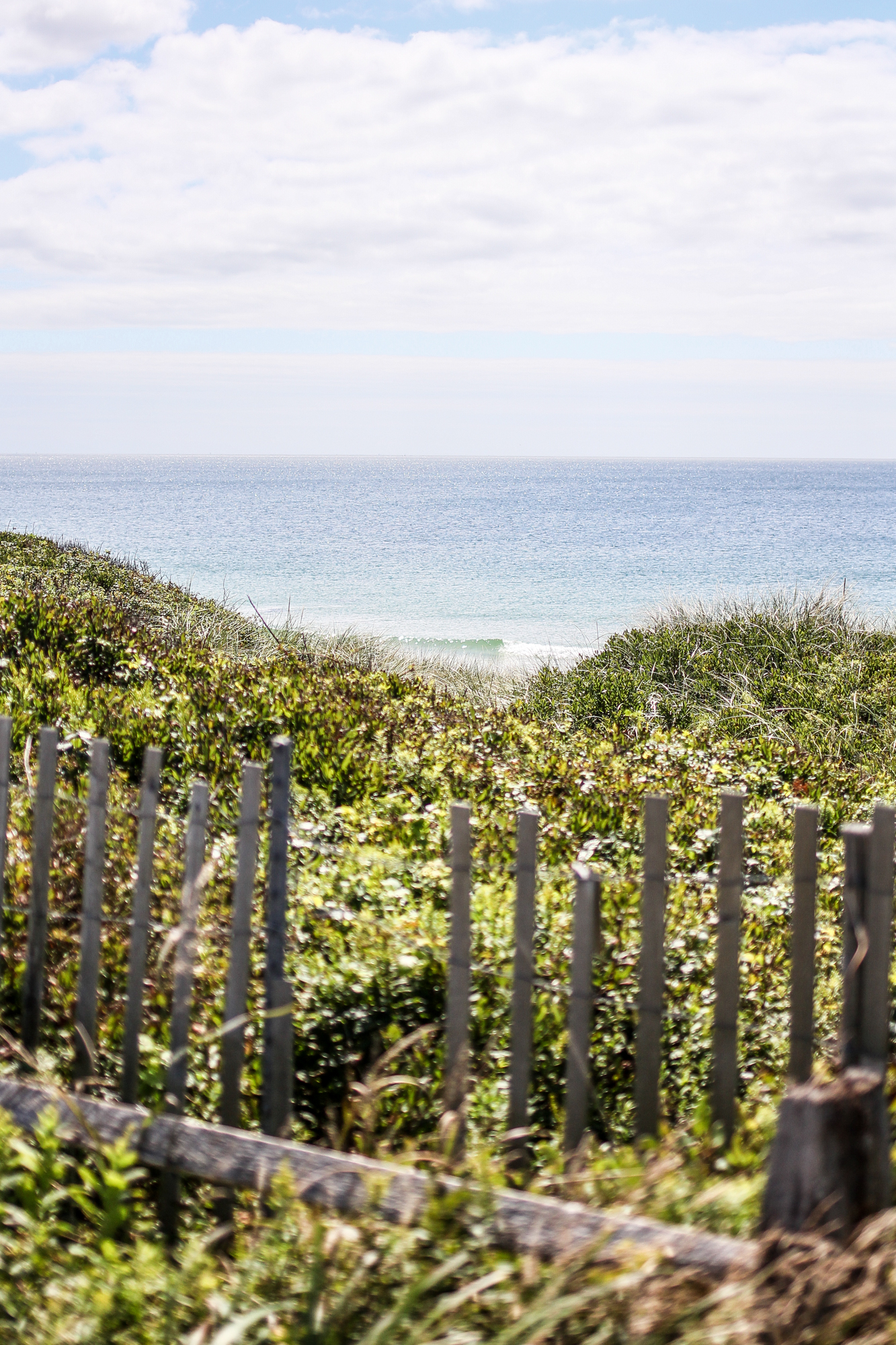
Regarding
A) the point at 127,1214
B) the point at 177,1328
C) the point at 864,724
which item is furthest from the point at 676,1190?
the point at 864,724

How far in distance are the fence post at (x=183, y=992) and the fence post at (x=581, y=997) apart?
3.60 ft

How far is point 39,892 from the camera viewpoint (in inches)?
141

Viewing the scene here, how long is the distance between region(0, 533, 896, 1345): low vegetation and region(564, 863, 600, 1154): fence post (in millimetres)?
92

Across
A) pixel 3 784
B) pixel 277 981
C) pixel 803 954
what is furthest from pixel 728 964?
pixel 3 784

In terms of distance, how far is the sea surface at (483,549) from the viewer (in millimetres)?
29156

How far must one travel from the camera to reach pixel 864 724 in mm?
9633

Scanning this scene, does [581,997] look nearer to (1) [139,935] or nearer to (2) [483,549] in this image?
(1) [139,935]

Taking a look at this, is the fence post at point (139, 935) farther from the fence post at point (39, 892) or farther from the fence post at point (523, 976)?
the fence post at point (523, 976)

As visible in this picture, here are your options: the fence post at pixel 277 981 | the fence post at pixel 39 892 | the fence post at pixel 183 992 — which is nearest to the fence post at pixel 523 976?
the fence post at pixel 277 981

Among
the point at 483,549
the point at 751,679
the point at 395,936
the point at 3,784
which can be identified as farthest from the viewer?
the point at 483,549

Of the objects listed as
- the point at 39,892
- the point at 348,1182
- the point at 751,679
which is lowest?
the point at 348,1182

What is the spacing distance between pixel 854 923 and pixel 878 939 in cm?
7

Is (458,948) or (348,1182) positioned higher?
(458,948)

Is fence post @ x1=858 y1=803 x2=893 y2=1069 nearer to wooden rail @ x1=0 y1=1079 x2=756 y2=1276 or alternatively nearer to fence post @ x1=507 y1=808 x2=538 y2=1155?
wooden rail @ x1=0 y1=1079 x2=756 y2=1276
